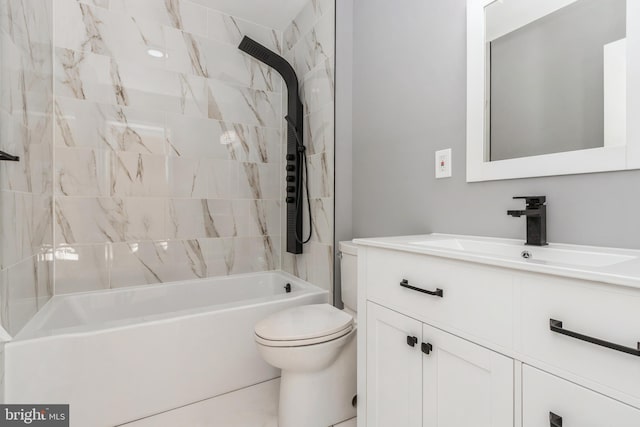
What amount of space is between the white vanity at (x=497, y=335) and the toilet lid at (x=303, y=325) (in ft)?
0.67

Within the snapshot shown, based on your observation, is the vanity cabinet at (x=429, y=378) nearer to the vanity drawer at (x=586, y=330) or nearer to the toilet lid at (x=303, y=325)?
the vanity drawer at (x=586, y=330)

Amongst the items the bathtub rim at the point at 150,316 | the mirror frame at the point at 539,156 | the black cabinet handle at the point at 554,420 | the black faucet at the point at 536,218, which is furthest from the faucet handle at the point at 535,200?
the bathtub rim at the point at 150,316

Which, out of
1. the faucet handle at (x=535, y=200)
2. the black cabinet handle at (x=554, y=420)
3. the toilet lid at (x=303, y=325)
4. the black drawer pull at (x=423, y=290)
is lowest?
the toilet lid at (x=303, y=325)

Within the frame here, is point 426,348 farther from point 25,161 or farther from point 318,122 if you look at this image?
point 25,161

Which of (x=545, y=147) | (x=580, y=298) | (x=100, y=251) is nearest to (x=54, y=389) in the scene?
(x=100, y=251)

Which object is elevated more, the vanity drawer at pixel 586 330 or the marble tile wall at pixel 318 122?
the marble tile wall at pixel 318 122

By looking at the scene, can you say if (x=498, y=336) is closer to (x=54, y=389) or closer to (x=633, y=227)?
(x=633, y=227)

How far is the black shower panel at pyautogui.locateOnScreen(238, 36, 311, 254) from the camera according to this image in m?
2.21

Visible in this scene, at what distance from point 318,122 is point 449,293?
5.17 ft

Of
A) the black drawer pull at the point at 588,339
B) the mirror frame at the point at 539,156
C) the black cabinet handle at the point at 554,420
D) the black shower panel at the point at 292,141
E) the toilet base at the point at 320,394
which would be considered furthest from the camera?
the black shower panel at the point at 292,141

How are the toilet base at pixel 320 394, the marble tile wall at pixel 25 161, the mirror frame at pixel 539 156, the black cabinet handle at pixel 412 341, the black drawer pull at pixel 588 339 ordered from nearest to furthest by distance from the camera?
the black drawer pull at pixel 588 339 < the mirror frame at pixel 539 156 < the black cabinet handle at pixel 412 341 < the marble tile wall at pixel 25 161 < the toilet base at pixel 320 394

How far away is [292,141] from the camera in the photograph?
90.0 inches

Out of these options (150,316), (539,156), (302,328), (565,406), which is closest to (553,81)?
(539,156)

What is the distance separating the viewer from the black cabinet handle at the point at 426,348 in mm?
875
